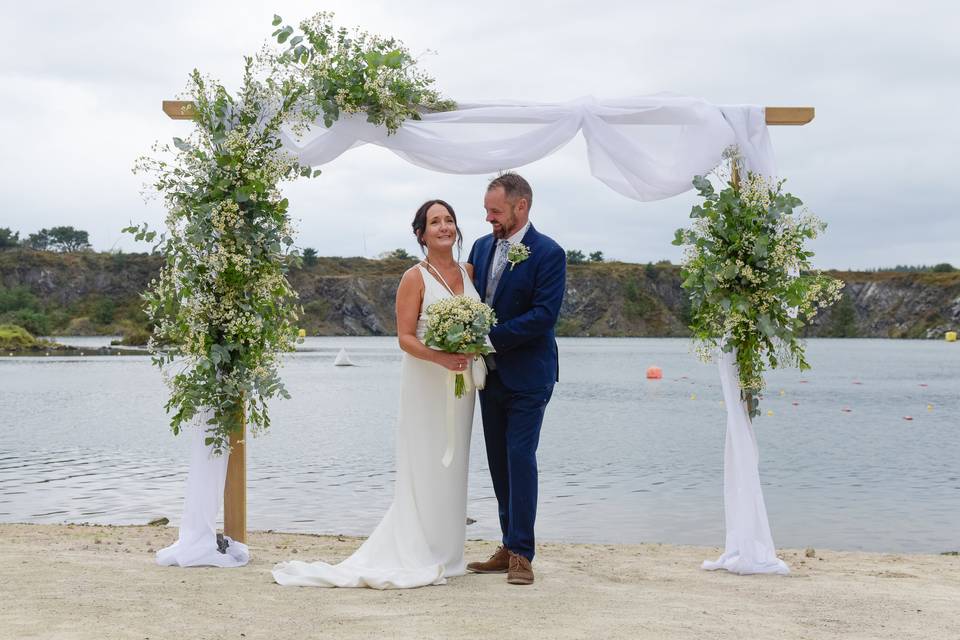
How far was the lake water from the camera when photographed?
396 inches

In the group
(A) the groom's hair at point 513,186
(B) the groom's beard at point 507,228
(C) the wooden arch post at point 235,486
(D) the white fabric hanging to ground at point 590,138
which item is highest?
(D) the white fabric hanging to ground at point 590,138

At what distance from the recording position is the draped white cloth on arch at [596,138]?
675 centimetres

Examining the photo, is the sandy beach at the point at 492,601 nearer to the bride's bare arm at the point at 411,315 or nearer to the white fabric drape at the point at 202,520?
the white fabric drape at the point at 202,520

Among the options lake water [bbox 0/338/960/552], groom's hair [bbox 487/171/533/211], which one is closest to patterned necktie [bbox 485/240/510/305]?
groom's hair [bbox 487/171/533/211]

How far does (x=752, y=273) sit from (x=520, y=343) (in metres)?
1.71

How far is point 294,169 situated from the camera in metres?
6.70

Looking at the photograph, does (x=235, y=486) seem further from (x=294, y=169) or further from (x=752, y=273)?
(x=752, y=273)

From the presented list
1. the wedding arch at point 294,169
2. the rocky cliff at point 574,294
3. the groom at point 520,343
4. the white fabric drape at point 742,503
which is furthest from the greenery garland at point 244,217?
the rocky cliff at point 574,294

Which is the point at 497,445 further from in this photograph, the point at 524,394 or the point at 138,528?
the point at 138,528

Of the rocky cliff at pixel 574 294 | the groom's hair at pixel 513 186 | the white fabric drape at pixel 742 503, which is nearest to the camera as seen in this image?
the groom's hair at pixel 513 186

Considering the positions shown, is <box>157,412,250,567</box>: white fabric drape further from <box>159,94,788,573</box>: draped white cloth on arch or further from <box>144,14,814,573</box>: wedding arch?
<box>159,94,788,573</box>: draped white cloth on arch

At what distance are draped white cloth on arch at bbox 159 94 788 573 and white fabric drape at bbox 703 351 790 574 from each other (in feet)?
4.76

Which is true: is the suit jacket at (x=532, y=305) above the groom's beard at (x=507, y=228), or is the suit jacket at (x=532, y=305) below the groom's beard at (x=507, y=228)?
below

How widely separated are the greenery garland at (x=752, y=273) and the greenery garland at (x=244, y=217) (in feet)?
7.25
